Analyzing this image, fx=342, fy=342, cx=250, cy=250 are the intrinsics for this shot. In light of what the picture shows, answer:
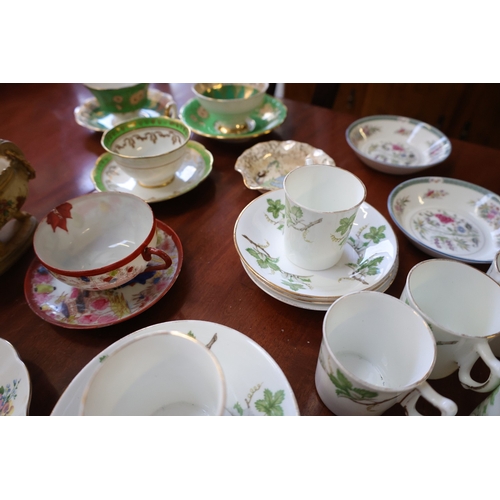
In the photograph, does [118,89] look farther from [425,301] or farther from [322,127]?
[425,301]

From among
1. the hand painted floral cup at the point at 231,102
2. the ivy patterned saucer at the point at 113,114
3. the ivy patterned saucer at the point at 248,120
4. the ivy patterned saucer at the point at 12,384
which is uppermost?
the hand painted floral cup at the point at 231,102

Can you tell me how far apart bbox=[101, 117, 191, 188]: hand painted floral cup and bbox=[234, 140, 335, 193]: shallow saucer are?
0.14 m

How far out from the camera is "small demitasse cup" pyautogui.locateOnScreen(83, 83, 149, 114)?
879mm

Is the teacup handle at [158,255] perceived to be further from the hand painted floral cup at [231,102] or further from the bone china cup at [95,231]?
the hand painted floral cup at [231,102]

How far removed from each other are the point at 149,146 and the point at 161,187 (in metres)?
0.12

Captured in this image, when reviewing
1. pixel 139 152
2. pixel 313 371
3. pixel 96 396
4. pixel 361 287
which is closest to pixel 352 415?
pixel 313 371

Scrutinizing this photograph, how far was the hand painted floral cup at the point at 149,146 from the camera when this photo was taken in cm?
68

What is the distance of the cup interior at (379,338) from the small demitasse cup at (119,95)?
2.63 feet

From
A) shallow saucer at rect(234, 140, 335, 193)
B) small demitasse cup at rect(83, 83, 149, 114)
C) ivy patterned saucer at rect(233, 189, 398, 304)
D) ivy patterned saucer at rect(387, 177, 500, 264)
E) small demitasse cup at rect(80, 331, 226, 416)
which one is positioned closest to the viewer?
small demitasse cup at rect(80, 331, 226, 416)

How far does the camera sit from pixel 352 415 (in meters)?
0.41

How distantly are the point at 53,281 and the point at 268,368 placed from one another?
39cm

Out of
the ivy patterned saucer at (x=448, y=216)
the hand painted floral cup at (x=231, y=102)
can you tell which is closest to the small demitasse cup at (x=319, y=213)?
the ivy patterned saucer at (x=448, y=216)

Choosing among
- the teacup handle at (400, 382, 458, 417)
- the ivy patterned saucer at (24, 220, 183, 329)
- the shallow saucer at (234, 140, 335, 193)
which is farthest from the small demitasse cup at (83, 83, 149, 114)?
the teacup handle at (400, 382, 458, 417)

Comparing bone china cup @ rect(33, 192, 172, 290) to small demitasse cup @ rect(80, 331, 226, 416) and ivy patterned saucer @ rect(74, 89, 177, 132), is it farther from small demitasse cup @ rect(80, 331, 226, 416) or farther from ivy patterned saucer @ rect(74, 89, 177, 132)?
ivy patterned saucer @ rect(74, 89, 177, 132)
